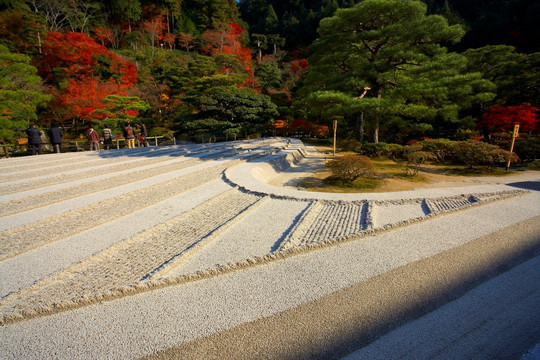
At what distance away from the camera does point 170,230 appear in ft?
11.7

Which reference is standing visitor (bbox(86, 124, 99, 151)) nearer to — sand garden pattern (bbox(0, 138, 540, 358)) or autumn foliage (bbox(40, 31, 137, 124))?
autumn foliage (bbox(40, 31, 137, 124))

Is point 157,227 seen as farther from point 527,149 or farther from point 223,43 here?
point 223,43

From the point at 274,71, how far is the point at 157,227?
25384 millimetres

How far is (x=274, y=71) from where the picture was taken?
84.6 ft

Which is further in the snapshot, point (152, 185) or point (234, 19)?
point (234, 19)

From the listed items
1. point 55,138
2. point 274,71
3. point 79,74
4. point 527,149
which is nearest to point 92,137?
point 55,138

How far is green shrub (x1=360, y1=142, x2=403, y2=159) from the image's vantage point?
979 centimetres

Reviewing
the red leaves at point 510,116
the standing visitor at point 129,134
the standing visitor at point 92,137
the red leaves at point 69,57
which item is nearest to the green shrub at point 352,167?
the red leaves at point 510,116

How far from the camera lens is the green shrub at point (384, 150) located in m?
9.79

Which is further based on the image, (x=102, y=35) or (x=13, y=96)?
(x=102, y=35)

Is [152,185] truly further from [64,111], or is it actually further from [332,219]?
[64,111]

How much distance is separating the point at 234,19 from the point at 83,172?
39510 mm

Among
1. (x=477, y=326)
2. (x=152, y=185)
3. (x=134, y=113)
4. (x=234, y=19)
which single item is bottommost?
(x=477, y=326)

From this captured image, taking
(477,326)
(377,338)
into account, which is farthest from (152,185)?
(477,326)
